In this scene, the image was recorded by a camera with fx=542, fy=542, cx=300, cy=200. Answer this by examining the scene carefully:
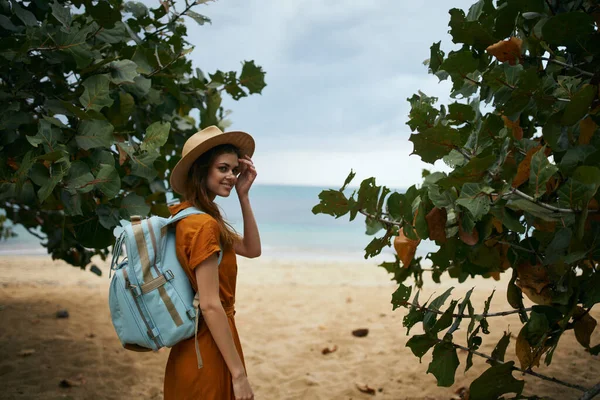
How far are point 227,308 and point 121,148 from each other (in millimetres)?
991

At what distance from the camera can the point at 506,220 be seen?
1.75m

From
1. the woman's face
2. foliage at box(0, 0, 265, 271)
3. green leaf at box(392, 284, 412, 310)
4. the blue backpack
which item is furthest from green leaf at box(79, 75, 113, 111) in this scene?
green leaf at box(392, 284, 412, 310)

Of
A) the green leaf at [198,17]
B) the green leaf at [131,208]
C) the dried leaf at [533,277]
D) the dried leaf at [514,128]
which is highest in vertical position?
the green leaf at [198,17]

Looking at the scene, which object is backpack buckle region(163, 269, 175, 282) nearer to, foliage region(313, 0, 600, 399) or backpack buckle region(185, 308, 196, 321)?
backpack buckle region(185, 308, 196, 321)

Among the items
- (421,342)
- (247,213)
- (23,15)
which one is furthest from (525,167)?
(23,15)

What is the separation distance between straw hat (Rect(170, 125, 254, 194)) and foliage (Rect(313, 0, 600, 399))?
442mm

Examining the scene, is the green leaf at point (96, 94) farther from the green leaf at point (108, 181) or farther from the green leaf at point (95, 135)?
the green leaf at point (108, 181)

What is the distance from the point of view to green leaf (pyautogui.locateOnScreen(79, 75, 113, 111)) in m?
2.52

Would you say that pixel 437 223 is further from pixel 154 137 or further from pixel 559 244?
pixel 154 137

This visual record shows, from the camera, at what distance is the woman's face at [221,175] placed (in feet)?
7.28

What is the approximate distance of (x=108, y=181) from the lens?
2.31 metres

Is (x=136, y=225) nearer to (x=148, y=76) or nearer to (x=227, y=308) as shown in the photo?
(x=227, y=308)

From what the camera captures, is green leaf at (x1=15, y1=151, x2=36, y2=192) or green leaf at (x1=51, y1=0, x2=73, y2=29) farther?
green leaf at (x1=51, y1=0, x2=73, y2=29)

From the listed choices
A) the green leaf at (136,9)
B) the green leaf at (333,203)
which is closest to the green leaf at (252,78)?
the green leaf at (136,9)
